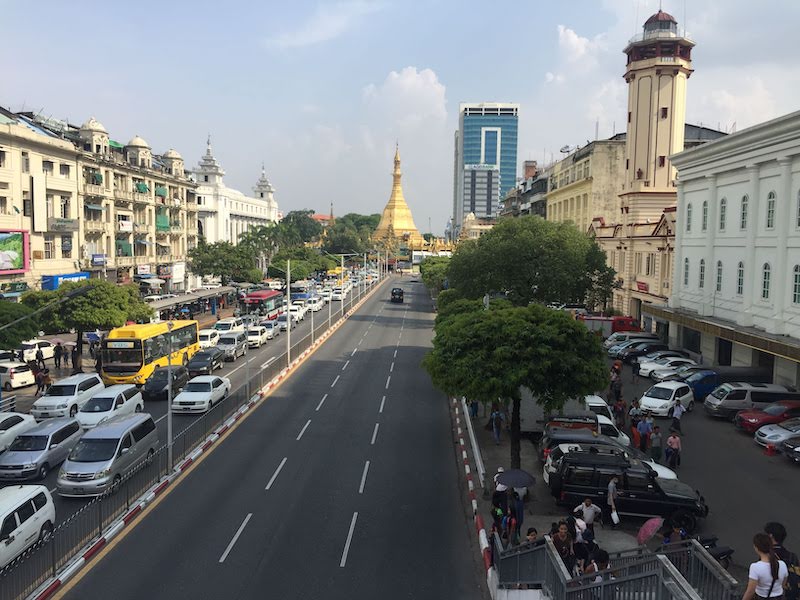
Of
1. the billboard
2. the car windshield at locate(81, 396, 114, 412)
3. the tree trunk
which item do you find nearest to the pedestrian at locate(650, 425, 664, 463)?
the tree trunk

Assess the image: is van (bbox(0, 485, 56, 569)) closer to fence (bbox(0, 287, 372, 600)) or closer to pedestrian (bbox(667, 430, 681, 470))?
fence (bbox(0, 287, 372, 600))

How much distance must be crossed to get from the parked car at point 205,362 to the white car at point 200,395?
5674 millimetres

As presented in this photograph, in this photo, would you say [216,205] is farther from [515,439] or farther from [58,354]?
[515,439]

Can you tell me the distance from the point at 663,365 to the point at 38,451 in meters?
30.1

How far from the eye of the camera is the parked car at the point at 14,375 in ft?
107

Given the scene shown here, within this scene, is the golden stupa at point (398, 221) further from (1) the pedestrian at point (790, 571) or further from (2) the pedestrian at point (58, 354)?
(1) the pedestrian at point (790, 571)

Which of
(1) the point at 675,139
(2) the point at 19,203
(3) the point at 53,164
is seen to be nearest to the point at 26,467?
(2) the point at 19,203

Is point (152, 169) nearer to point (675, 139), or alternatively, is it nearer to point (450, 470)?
point (675, 139)

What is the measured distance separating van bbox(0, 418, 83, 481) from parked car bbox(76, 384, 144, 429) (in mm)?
2091

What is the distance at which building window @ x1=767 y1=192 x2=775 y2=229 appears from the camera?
31078 millimetres

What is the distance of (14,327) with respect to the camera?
1158 inches

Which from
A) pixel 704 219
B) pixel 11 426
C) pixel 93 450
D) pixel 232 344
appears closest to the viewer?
pixel 93 450

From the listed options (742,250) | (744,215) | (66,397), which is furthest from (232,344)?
(744,215)

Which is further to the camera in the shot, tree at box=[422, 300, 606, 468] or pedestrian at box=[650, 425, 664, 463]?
pedestrian at box=[650, 425, 664, 463]
